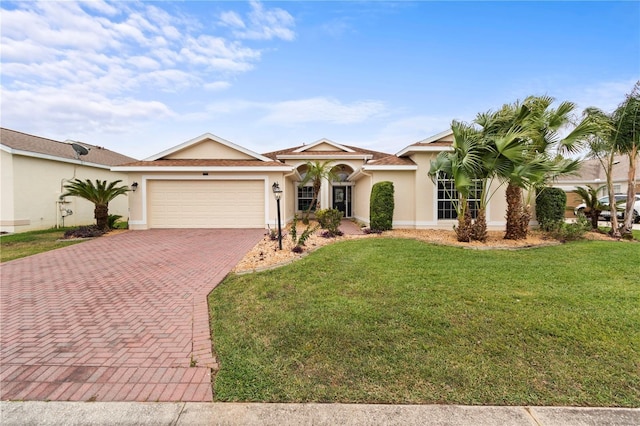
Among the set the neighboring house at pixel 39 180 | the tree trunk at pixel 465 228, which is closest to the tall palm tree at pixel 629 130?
the tree trunk at pixel 465 228

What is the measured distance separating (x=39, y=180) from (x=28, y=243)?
4.91 metres

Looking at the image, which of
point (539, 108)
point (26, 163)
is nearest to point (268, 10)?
point (539, 108)

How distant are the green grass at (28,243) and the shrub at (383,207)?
37.4 ft

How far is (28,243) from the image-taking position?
1012 cm

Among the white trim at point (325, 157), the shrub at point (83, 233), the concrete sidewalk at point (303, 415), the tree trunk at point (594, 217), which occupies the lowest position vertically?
the concrete sidewalk at point (303, 415)

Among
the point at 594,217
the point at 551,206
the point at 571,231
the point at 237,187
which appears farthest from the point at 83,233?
the point at 594,217

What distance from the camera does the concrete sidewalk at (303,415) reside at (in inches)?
88.3

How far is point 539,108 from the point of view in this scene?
28.2 ft

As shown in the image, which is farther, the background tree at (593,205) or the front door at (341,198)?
the front door at (341,198)

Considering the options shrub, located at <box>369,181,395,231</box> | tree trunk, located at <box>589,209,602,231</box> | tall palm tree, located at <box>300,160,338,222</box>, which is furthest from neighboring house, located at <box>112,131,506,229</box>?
tree trunk, located at <box>589,209,602,231</box>

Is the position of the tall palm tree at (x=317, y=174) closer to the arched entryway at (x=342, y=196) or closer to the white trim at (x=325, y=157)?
the white trim at (x=325, y=157)

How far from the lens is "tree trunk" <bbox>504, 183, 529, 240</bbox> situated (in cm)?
917

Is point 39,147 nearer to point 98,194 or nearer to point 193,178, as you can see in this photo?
point 98,194

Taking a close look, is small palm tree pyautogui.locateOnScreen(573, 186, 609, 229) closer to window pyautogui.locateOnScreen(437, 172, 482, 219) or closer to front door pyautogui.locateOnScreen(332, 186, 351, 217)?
window pyautogui.locateOnScreen(437, 172, 482, 219)
